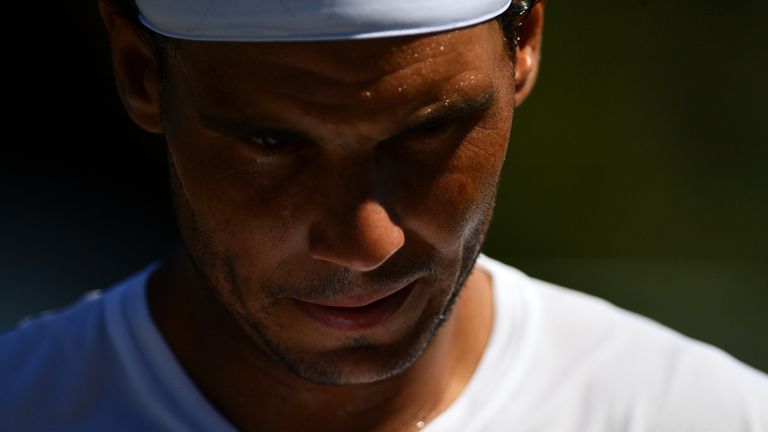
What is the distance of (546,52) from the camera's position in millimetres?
3922

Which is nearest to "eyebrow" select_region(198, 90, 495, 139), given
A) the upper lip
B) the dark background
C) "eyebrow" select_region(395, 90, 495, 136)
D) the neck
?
"eyebrow" select_region(395, 90, 495, 136)

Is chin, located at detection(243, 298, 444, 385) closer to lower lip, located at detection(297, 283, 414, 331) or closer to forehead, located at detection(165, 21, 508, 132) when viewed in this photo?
lower lip, located at detection(297, 283, 414, 331)

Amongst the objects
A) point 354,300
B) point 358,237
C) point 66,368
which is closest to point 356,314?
point 354,300

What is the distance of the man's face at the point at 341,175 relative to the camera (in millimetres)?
1362

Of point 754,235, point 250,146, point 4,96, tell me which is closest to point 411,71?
point 250,146

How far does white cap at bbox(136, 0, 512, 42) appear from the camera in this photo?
52.6 inches

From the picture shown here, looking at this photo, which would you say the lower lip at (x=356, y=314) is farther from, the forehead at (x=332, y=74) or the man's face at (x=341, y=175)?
the forehead at (x=332, y=74)

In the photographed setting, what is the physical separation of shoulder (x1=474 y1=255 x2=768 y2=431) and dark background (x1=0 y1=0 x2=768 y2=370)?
2.13m

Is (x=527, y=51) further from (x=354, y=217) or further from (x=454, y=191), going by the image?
(x=354, y=217)

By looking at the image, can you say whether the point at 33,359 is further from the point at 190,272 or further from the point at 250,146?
the point at 250,146

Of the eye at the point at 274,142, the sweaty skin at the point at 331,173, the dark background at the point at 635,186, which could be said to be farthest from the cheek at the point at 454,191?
the dark background at the point at 635,186

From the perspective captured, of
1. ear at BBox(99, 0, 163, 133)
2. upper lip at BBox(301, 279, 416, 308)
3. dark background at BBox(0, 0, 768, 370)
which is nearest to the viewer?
upper lip at BBox(301, 279, 416, 308)

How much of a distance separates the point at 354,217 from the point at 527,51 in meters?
0.42

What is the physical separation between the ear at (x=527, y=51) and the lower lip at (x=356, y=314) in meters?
0.32
